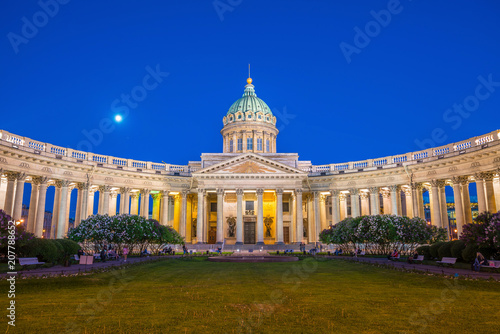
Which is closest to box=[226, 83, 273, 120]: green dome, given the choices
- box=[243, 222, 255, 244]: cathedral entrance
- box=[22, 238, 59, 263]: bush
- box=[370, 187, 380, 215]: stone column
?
box=[243, 222, 255, 244]: cathedral entrance

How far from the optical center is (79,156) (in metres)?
52.6

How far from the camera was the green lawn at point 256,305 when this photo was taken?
32.3 ft

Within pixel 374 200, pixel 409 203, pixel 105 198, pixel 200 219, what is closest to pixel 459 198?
pixel 409 203

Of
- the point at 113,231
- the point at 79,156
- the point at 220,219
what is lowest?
the point at 113,231

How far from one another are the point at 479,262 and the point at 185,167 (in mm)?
50012

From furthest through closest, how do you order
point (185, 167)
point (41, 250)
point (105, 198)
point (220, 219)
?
point (185, 167) < point (220, 219) < point (105, 198) < point (41, 250)

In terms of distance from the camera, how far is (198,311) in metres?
11.5

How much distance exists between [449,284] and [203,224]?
4420cm

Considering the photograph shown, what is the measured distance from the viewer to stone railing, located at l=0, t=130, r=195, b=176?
4281cm

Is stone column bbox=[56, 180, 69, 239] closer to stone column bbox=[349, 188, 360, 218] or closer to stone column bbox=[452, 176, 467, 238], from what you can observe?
stone column bbox=[349, 188, 360, 218]

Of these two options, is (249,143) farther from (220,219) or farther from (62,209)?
(62,209)

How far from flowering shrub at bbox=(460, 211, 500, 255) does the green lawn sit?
26.3 ft

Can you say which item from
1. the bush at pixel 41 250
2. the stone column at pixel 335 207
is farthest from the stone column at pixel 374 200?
the bush at pixel 41 250

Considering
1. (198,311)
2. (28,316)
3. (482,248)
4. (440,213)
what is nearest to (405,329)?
(198,311)
